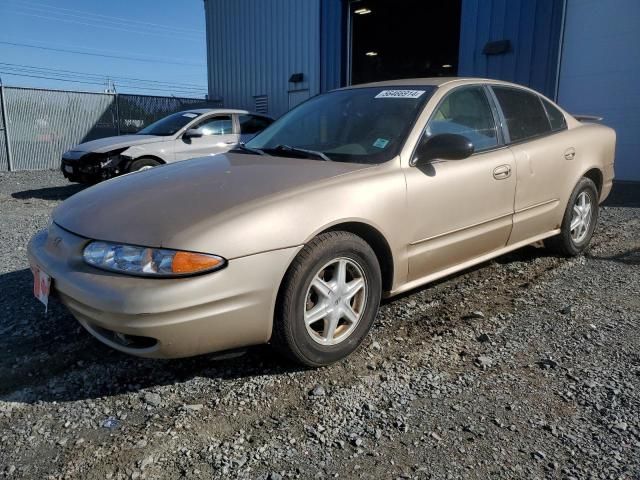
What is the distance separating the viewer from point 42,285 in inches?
105

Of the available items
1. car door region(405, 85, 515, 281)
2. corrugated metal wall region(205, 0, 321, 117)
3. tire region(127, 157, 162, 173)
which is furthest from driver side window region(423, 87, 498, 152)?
corrugated metal wall region(205, 0, 321, 117)

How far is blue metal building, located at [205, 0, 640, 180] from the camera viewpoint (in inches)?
362

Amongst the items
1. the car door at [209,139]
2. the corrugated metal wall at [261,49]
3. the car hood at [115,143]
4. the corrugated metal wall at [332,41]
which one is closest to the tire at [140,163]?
the car hood at [115,143]

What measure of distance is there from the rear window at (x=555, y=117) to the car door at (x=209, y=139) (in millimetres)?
5387

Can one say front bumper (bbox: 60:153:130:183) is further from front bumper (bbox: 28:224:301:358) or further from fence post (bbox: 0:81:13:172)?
fence post (bbox: 0:81:13:172)

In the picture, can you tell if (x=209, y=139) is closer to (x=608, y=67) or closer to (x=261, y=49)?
(x=608, y=67)

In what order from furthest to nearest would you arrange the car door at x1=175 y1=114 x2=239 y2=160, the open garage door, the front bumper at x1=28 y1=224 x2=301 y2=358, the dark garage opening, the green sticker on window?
the dark garage opening, the open garage door, the car door at x1=175 y1=114 x2=239 y2=160, the green sticker on window, the front bumper at x1=28 y1=224 x2=301 y2=358

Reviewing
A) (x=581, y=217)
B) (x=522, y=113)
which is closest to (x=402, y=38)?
(x=581, y=217)

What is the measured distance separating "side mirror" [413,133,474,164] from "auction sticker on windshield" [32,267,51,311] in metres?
2.11

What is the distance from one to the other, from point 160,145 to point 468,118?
5851 millimetres

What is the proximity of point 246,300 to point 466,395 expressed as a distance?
1.14m

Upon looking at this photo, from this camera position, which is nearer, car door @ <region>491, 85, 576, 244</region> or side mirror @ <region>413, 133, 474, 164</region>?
side mirror @ <region>413, 133, 474, 164</region>

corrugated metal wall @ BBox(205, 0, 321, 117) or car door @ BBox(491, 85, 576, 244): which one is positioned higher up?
corrugated metal wall @ BBox(205, 0, 321, 117)

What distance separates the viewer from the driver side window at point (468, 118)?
339cm
